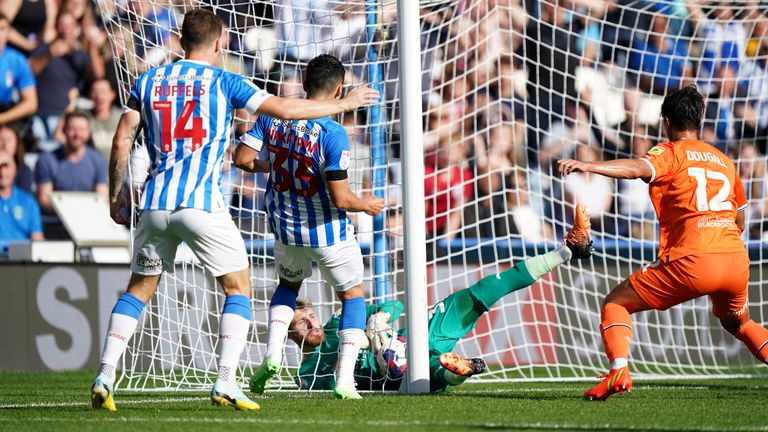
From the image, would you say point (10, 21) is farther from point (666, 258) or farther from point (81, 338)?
point (666, 258)

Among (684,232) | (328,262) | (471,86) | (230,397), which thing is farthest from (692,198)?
(471,86)

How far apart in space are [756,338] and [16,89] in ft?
28.5

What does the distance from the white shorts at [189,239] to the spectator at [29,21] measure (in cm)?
777

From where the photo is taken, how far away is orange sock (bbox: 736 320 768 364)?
19.7 feet

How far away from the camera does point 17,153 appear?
11594 millimetres

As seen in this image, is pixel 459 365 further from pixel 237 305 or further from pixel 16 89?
pixel 16 89

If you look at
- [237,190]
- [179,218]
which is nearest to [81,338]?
[237,190]

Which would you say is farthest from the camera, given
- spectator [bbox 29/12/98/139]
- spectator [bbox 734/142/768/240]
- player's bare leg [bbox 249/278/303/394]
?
spectator [bbox 29/12/98/139]

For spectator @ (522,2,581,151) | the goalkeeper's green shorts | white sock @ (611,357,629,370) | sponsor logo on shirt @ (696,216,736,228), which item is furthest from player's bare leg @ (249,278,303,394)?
spectator @ (522,2,581,151)

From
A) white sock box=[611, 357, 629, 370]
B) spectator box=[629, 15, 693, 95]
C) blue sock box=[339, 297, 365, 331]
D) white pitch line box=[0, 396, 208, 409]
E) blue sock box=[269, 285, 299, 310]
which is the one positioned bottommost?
white pitch line box=[0, 396, 208, 409]

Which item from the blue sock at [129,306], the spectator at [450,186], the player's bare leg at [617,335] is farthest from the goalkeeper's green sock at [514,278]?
the spectator at [450,186]

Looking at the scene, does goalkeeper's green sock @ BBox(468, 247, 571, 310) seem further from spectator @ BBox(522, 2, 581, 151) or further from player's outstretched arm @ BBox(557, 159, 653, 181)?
spectator @ BBox(522, 2, 581, 151)

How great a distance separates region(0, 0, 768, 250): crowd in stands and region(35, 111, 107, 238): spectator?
0.01 m

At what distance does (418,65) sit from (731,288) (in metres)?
2.11
